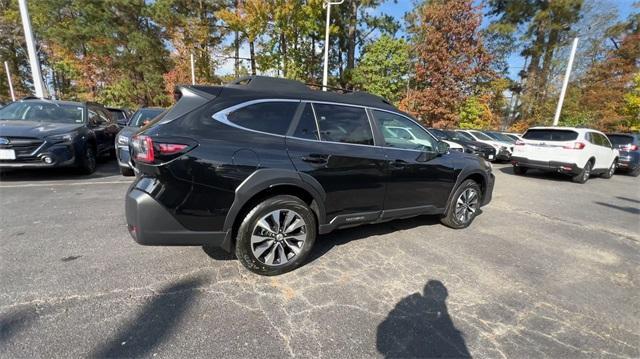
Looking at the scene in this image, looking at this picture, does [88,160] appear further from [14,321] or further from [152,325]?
[152,325]

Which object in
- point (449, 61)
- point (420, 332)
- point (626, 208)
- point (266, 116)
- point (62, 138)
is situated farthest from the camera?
point (449, 61)

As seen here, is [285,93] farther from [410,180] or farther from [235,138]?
[410,180]

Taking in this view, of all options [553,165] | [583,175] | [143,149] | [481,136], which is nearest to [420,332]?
[143,149]

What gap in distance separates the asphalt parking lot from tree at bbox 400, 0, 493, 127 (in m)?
15.4

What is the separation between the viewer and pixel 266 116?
2709 millimetres

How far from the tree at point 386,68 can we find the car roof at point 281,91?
19846mm

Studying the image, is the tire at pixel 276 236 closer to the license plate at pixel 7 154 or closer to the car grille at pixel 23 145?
the car grille at pixel 23 145

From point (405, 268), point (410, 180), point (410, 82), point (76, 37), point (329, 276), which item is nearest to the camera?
point (329, 276)

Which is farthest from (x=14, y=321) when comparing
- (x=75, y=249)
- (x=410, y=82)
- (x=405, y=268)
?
(x=410, y=82)

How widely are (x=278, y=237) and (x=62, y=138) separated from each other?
5467 millimetres

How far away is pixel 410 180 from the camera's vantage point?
3535mm

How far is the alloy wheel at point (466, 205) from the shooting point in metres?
4.27

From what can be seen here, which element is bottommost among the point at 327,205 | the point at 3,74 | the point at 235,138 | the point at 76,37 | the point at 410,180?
the point at 327,205

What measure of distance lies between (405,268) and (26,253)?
396 cm
